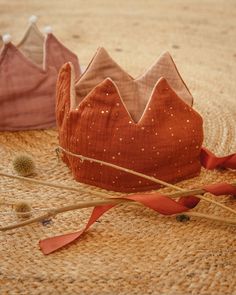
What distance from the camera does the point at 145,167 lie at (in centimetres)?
72

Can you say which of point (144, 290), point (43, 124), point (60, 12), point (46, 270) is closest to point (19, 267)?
point (46, 270)

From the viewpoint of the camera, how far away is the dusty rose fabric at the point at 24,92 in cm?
92

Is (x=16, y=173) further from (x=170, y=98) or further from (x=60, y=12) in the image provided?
(x=60, y=12)

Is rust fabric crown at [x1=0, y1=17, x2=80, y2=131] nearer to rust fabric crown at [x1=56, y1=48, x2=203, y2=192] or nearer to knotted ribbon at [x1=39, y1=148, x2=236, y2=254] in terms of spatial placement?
rust fabric crown at [x1=56, y1=48, x2=203, y2=192]

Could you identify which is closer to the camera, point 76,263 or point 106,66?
point 76,263

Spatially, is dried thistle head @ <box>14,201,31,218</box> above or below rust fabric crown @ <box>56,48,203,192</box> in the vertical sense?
below

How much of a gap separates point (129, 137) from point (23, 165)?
17 centimetres

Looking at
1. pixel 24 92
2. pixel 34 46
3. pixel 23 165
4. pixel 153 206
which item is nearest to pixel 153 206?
pixel 153 206

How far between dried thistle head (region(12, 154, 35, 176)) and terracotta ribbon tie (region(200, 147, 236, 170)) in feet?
0.86

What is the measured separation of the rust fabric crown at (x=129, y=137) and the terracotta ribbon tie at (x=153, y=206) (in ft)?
0.25

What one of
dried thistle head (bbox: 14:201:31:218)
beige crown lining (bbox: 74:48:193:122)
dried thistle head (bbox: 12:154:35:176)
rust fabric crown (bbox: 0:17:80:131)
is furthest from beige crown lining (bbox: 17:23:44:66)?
dried thistle head (bbox: 14:201:31:218)

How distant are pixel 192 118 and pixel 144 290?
11.7 inches

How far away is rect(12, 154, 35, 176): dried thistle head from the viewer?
2.46 ft

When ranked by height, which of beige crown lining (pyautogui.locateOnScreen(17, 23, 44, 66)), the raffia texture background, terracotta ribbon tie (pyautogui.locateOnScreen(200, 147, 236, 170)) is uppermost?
beige crown lining (pyautogui.locateOnScreen(17, 23, 44, 66))
